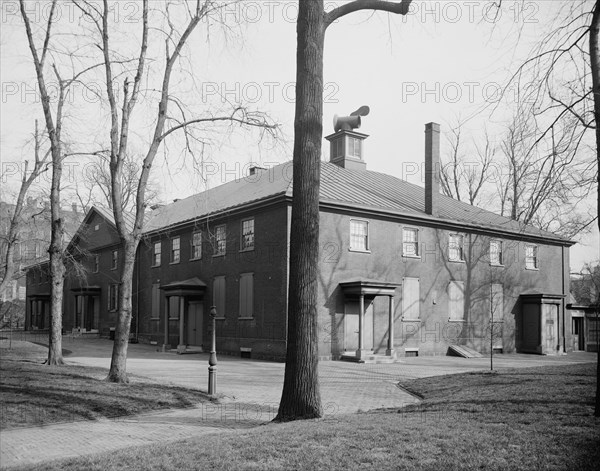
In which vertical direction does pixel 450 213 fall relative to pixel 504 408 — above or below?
above

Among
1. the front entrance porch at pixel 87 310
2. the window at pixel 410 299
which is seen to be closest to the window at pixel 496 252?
the window at pixel 410 299

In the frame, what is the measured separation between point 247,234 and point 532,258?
16.8 m

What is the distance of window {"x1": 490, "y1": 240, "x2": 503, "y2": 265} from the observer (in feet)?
105

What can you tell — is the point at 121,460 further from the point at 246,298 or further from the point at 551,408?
the point at 246,298

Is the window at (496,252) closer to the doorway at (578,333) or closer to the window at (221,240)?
the doorway at (578,333)

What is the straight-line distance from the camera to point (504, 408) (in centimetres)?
1014

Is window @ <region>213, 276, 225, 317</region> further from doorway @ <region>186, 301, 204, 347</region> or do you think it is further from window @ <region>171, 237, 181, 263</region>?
window @ <region>171, 237, 181, 263</region>

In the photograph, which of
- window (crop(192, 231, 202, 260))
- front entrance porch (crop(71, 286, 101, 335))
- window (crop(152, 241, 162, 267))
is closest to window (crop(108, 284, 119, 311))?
front entrance porch (crop(71, 286, 101, 335))

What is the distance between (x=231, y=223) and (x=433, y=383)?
46.6ft

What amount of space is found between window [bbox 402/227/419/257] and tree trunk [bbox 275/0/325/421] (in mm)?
17870

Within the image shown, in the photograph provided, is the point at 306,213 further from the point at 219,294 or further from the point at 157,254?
the point at 157,254

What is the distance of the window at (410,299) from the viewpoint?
2752 cm

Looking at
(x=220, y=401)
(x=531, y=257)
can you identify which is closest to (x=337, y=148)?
(x=531, y=257)

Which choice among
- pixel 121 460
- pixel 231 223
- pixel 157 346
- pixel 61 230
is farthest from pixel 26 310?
pixel 121 460
